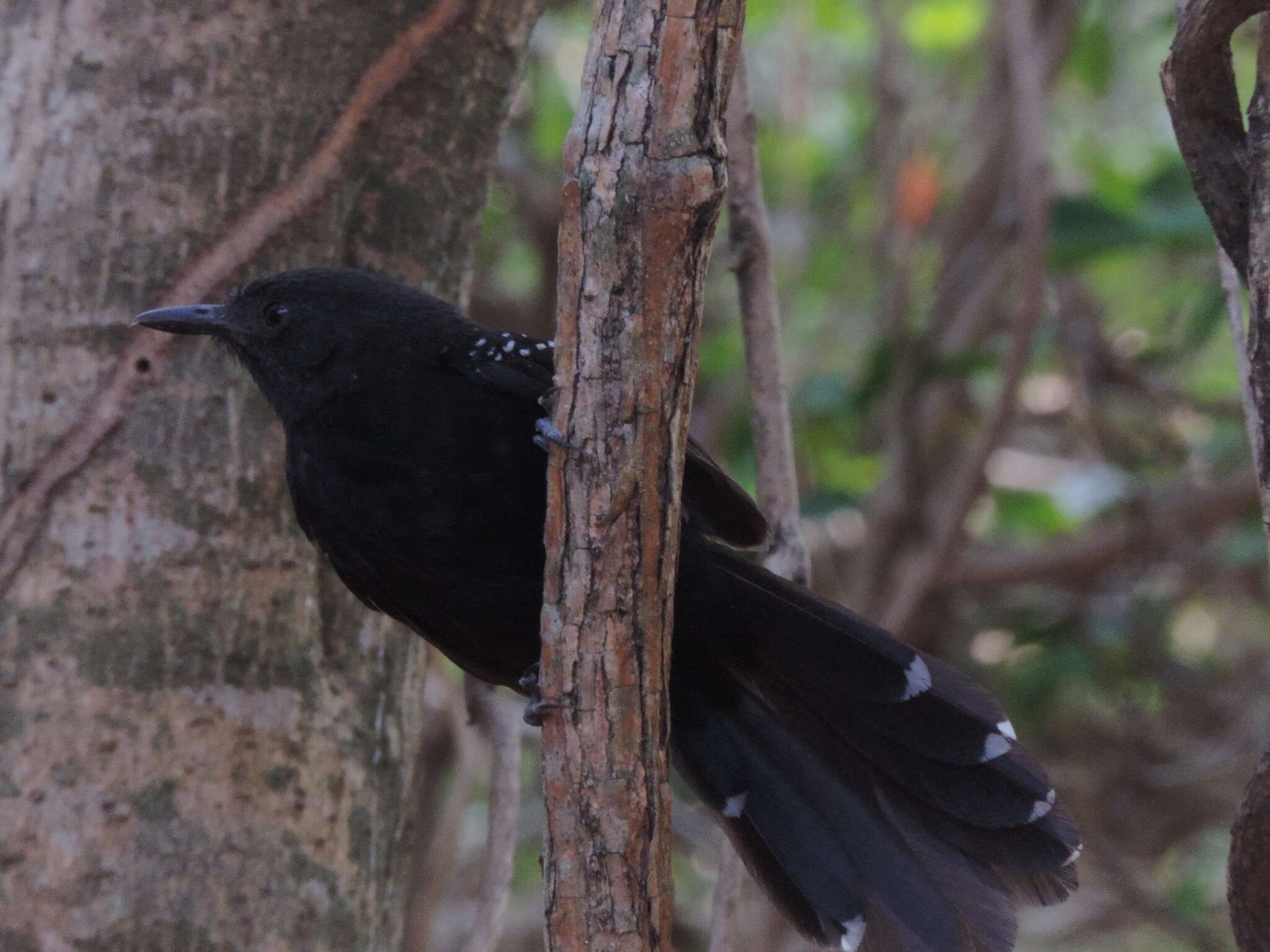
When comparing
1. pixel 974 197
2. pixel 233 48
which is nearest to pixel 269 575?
pixel 233 48

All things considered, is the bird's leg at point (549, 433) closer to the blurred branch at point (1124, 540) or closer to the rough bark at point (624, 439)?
the rough bark at point (624, 439)

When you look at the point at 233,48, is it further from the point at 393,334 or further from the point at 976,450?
the point at 976,450

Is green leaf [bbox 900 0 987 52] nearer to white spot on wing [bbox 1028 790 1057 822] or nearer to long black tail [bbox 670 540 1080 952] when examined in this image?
long black tail [bbox 670 540 1080 952]

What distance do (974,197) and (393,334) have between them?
141 inches

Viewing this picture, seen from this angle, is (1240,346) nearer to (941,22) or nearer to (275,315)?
(275,315)

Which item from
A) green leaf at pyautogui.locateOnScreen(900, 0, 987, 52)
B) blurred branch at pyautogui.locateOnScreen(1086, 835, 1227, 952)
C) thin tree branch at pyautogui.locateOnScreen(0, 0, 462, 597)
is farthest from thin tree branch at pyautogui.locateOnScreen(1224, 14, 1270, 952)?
green leaf at pyautogui.locateOnScreen(900, 0, 987, 52)

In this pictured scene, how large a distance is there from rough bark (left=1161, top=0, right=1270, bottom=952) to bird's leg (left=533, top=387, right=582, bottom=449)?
0.94 m

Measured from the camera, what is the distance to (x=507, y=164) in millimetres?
5410

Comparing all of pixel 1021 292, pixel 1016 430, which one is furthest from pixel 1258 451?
pixel 1016 430

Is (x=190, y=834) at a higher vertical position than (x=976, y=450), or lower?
lower

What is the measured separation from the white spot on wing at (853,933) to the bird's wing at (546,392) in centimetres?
76

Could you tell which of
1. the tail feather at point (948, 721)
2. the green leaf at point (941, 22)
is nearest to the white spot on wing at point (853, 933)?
the tail feather at point (948, 721)

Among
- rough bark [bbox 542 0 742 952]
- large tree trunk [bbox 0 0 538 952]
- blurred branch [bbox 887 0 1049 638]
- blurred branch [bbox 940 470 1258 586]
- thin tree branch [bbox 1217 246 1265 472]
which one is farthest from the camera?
blurred branch [bbox 940 470 1258 586]

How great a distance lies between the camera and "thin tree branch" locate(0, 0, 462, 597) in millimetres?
2531
